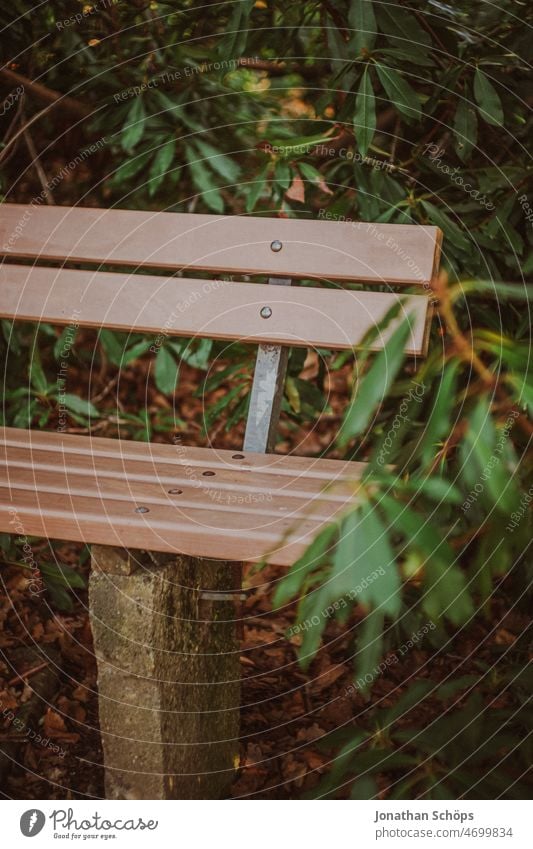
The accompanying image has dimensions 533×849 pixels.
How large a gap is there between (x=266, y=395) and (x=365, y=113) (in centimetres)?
51

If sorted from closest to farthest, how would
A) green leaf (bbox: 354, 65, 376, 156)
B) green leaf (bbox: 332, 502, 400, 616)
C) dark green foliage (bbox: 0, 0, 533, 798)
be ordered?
1. green leaf (bbox: 332, 502, 400, 616)
2. dark green foliage (bbox: 0, 0, 533, 798)
3. green leaf (bbox: 354, 65, 376, 156)

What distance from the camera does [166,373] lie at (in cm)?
195

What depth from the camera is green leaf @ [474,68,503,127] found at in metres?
1.61

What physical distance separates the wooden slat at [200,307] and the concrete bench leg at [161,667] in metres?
0.42

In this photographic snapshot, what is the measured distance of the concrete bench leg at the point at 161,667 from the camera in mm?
1200

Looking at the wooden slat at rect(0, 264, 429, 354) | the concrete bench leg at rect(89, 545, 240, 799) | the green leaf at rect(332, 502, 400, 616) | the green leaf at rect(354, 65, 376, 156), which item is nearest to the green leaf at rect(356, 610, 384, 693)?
the green leaf at rect(332, 502, 400, 616)

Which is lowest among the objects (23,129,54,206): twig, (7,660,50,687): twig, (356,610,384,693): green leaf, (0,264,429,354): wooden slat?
(356,610,384,693): green leaf

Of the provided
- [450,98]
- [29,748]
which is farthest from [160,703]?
[450,98]

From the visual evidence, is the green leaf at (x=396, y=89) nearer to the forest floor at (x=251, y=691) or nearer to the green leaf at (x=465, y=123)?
the green leaf at (x=465, y=123)

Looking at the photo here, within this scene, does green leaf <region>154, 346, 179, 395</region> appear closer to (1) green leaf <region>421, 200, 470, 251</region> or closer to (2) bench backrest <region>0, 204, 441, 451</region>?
(2) bench backrest <region>0, 204, 441, 451</region>

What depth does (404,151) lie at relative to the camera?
1.96 metres

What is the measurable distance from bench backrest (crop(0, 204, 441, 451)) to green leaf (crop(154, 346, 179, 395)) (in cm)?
27

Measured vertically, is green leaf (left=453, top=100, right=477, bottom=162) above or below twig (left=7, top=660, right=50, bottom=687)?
above

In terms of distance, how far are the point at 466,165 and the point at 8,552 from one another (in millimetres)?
1259
